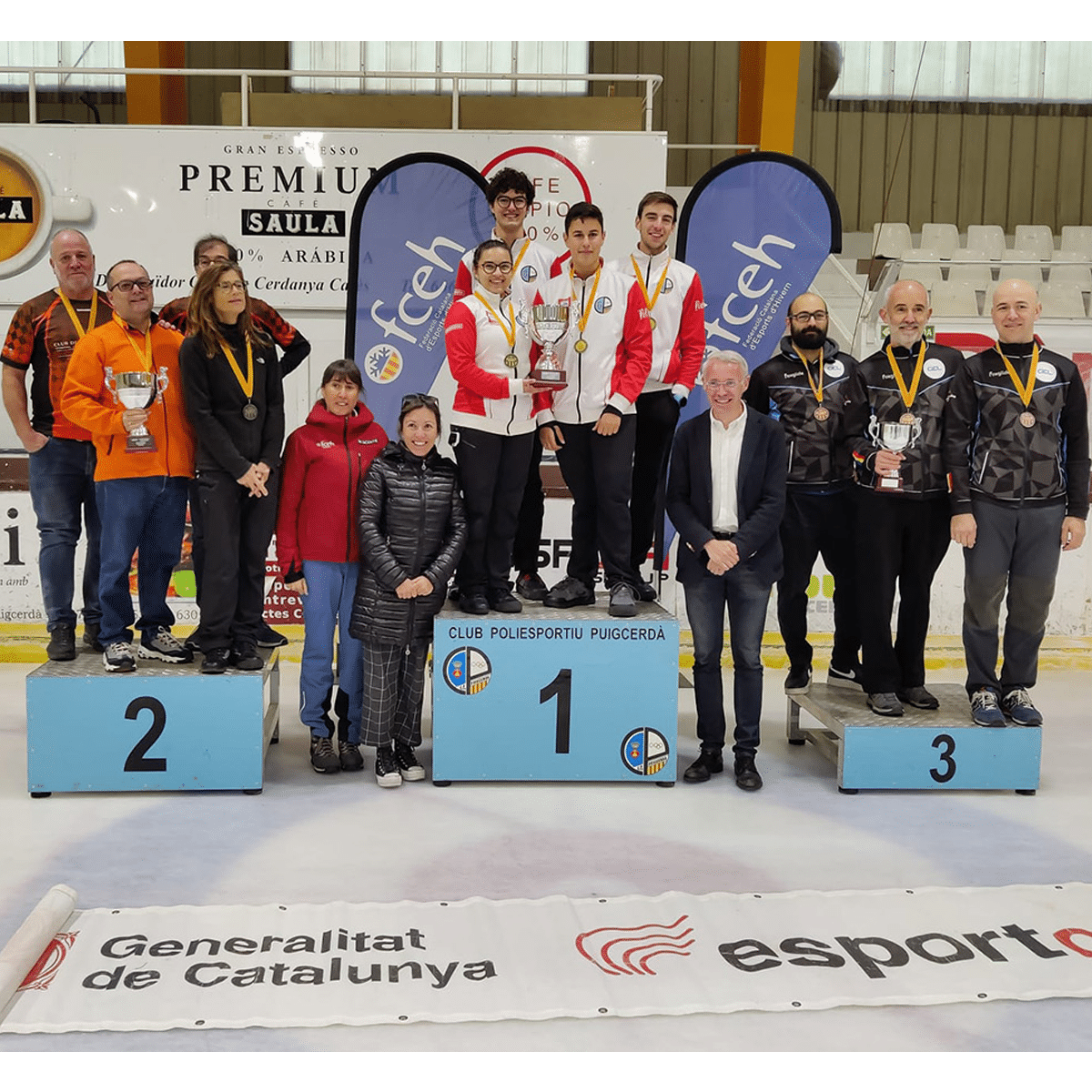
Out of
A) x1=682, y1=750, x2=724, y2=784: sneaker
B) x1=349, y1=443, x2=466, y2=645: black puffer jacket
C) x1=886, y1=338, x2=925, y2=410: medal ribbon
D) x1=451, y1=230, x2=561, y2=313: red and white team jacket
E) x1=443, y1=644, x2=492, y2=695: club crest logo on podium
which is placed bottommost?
x1=682, y1=750, x2=724, y2=784: sneaker

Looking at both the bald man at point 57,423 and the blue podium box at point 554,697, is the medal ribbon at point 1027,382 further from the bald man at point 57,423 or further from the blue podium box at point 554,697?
the bald man at point 57,423

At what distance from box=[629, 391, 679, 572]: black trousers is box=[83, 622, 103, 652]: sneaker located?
2468mm

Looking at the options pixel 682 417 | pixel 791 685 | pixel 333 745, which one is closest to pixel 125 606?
pixel 333 745

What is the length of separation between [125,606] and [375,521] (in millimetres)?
1175

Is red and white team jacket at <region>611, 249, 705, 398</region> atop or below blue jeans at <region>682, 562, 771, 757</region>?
atop

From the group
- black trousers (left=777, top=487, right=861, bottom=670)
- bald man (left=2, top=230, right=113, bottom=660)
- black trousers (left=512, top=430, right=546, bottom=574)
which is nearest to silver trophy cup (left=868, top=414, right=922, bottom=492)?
black trousers (left=777, top=487, right=861, bottom=670)

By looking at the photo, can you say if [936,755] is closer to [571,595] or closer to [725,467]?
[725,467]

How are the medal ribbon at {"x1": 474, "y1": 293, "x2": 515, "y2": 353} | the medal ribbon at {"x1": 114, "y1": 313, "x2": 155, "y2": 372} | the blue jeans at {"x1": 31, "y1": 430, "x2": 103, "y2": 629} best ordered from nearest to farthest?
1. the medal ribbon at {"x1": 114, "y1": 313, "x2": 155, "y2": 372}
2. the medal ribbon at {"x1": 474, "y1": 293, "x2": 515, "y2": 353}
3. the blue jeans at {"x1": 31, "y1": 430, "x2": 103, "y2": 629}

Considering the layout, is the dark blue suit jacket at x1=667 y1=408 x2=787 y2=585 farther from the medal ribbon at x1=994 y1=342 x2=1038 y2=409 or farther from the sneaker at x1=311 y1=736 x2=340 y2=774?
the sneaker at x1=311 y1=736 x2=340 y2=774

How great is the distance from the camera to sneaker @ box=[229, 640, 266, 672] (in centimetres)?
503

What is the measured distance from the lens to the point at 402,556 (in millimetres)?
4984

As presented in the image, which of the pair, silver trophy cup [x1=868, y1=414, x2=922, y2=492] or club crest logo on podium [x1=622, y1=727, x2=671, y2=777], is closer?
silver trophy cup [x1=868, y1=414, x2=922, y2=492]

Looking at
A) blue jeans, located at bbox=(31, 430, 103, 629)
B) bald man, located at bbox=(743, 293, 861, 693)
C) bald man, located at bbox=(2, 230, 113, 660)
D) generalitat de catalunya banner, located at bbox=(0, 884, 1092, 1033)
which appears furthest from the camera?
bald man, located at bbox=(743, 293, 861, 693)

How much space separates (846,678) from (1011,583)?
985 millimetres
